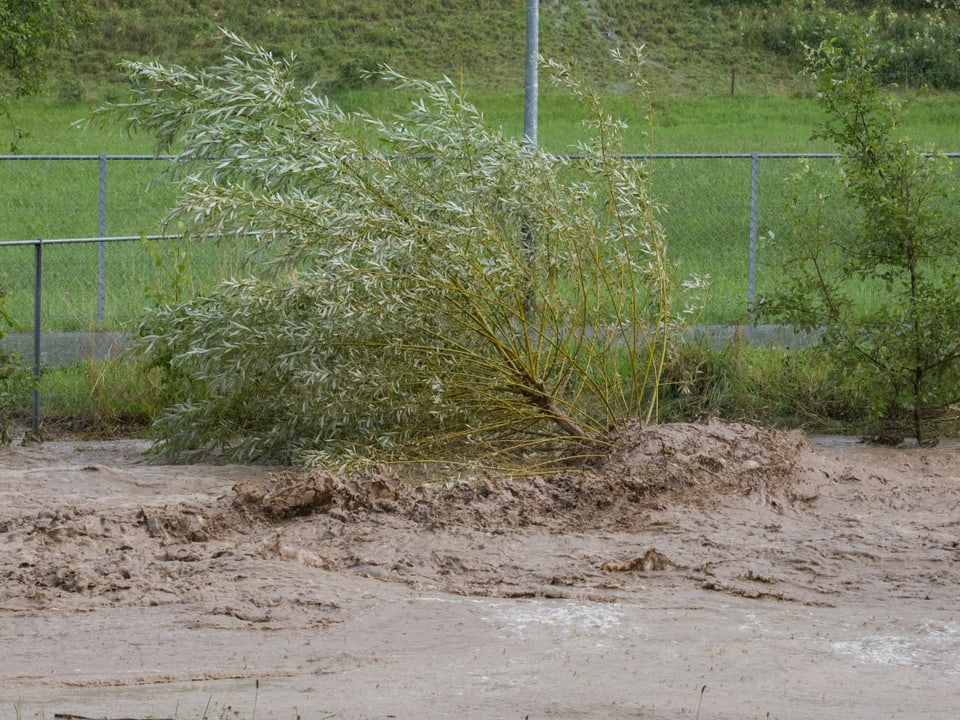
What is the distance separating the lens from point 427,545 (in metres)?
6.42

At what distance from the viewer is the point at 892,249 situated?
891 cm

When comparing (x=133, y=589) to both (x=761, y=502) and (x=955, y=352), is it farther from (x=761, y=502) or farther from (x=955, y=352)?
(x=955, y=352)

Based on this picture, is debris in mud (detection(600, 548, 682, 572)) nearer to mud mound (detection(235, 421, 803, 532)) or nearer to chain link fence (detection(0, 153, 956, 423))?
mud mound (detection(235, 421, 803, 532))

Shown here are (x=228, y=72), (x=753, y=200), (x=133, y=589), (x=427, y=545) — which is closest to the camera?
(x=133, y=589)

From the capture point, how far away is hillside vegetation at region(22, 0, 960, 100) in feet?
112

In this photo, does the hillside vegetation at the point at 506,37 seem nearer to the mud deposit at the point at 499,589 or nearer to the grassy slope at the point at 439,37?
the grassy slope at the point at 439,37

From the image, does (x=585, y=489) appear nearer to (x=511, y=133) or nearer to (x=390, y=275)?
(x=390, y=275)

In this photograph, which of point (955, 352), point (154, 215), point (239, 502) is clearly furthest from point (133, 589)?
point (154, 215)

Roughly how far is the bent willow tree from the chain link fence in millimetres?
2033

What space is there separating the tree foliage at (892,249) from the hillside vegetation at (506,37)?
2470 cm

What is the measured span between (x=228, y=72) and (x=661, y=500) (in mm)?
3768

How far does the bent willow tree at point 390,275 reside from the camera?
7.78m

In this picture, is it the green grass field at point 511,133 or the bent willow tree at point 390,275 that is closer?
the bent willow tree at point 390,275

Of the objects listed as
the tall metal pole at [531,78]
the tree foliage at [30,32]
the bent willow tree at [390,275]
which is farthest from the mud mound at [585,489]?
the tree foliage at [30,32]
